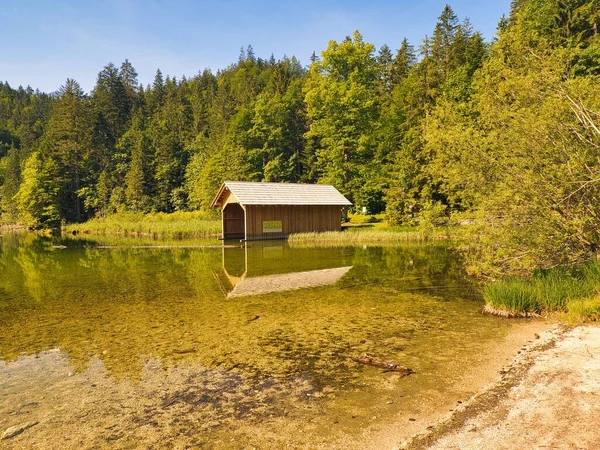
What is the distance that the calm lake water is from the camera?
4547 millimetres

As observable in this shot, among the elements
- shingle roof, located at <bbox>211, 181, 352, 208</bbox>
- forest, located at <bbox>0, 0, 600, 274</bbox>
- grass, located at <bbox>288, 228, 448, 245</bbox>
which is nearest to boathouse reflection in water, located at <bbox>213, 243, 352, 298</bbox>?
forest, located at <bbox>0, 0, 600, 274</bbox>

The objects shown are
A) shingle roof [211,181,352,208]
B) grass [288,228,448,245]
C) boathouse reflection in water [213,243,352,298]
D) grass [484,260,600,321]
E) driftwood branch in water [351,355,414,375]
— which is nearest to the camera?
driftwood branch in water [351,355,414,375]

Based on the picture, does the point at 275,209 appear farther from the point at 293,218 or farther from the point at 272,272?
the point at 272,272

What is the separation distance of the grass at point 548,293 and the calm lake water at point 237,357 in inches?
22.0

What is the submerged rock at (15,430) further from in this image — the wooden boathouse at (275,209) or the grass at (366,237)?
the wooden boathouse at (275,209)

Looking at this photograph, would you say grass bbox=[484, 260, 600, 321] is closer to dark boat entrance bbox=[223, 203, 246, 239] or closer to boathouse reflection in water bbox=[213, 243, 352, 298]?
boathouse reflection in water bbox=[213, 243, 352, 298]

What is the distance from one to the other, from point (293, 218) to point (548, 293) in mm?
24092

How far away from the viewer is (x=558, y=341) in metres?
6.57

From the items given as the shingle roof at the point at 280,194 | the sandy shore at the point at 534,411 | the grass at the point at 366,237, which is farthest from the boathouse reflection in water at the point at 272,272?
the sandy shore at the point at 534,411

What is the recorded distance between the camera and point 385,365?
242 inches

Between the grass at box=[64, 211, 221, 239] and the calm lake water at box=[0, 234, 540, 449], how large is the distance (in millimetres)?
22691

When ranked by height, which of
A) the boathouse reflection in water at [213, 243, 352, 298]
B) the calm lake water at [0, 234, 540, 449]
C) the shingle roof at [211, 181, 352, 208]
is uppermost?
the shingle roof at [211, 181, 352, 208]

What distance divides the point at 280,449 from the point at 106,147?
76.3 meters

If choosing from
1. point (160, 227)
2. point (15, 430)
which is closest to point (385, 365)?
point (15, 430)
